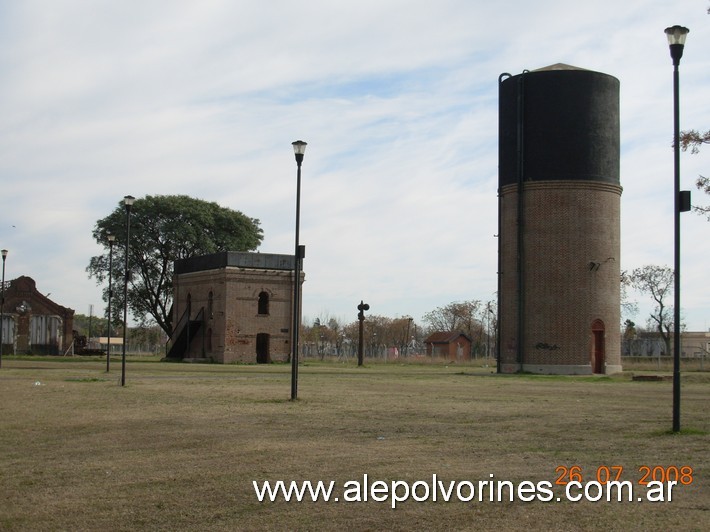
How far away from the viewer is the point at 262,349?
2422 inches

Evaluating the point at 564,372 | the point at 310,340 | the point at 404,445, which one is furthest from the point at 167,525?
the point at 310,340

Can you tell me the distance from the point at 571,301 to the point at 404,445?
32109 mm

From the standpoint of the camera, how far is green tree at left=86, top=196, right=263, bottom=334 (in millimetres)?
70625

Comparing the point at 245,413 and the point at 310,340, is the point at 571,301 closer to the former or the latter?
the point at 245,413

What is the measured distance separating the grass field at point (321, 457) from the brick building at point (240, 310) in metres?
38.6

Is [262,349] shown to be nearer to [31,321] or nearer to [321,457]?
[31,321]

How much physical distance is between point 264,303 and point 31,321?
920 inches

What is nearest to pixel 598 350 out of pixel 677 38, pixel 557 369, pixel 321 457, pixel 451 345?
pixel 557 369

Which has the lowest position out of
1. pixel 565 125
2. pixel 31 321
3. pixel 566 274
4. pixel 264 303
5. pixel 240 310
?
pixel 31 321

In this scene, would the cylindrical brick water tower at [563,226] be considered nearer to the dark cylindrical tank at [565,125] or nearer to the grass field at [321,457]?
the dark cylindrical tank at [565,125]

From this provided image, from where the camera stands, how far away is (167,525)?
8055 millimetres

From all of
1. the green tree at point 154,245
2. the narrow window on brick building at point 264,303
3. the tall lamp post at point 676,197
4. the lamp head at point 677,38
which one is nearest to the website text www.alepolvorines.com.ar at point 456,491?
the tall lamp post at point 676,197

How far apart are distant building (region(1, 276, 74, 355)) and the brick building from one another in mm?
16062

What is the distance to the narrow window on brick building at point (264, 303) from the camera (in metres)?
61.7
